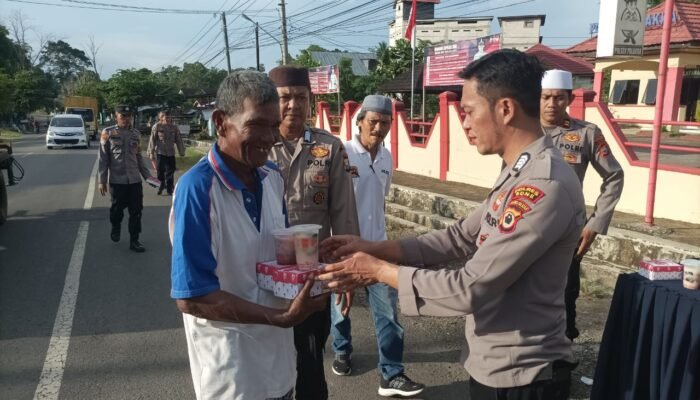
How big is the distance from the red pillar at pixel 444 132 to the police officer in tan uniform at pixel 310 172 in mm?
8007

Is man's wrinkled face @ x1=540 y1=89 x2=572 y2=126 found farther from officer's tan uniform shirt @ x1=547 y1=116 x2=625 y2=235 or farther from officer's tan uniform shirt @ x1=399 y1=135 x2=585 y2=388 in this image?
officer's tan uniform shirt @ x1=399 y1=135 x2=585 y2=388

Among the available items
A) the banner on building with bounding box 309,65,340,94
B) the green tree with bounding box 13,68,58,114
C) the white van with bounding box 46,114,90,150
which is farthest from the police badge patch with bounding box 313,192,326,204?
the green tree with bounding box 13,68,58,114

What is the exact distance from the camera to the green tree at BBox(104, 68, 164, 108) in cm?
3809

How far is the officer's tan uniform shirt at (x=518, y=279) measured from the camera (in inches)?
62.8

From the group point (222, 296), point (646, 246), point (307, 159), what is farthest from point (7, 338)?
point (646, 246)

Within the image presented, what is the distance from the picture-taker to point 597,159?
3559 millimetres

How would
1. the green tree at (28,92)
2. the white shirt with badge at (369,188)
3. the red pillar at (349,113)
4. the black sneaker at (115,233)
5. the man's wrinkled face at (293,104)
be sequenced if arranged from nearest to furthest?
the man's wrinkled face at (293,104) < the white shirt with badge at (369,188) < the black sneaker at (115,233) < the red pillar at (349,113) < the green tree at (28,92)

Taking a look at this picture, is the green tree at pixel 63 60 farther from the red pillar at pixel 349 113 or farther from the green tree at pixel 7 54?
the red pillar at pixel 349 113

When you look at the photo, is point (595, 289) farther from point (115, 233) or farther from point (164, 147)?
point (164, 147)

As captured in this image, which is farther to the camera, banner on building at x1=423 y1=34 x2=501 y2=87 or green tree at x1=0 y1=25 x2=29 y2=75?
green tree at x1=0 y1=25 x2=29 y2=75

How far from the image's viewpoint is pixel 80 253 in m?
6.74

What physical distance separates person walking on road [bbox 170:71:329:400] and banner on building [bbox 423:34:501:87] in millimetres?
12283

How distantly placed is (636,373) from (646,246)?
306cm

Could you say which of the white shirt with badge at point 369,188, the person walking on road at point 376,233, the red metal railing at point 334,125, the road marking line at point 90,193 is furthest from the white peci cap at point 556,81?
the red metal railing at point 334,125
